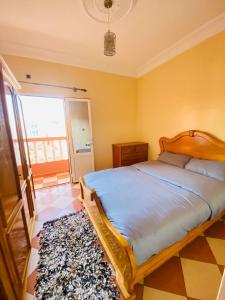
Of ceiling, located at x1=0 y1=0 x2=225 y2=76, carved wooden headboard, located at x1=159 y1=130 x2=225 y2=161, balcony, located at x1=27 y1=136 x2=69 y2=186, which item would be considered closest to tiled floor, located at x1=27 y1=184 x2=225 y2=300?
carved wooden headboard, located at x1=159 y1=130 x2=225 y2=161

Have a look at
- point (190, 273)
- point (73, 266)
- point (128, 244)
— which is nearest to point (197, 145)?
point (190, 273)

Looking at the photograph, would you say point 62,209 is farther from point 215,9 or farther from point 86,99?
point 215,9

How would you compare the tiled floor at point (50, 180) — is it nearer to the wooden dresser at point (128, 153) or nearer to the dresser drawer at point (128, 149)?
the wooden dresser at point (128, 153)

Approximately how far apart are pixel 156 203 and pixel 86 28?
2559 mm

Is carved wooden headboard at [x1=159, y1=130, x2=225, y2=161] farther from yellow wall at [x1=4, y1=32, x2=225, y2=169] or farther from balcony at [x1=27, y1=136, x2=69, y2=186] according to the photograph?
balcony at [x1=27, y1=136, x2=69, y2=186]

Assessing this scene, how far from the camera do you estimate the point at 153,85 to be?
3344 millimetres

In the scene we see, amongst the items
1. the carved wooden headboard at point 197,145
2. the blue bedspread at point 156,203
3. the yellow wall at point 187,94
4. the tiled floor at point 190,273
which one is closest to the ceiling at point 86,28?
the yellow wall at point 187,94

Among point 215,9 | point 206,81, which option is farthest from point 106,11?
point 206,81

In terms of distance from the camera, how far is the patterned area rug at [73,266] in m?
1.16

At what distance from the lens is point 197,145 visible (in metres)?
2.53

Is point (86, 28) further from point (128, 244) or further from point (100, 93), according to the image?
point (128, 244)

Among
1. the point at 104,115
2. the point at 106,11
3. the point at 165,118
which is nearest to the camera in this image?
the point at 106,11

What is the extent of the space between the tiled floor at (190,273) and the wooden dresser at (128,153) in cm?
207

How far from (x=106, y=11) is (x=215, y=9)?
4.66 ft
